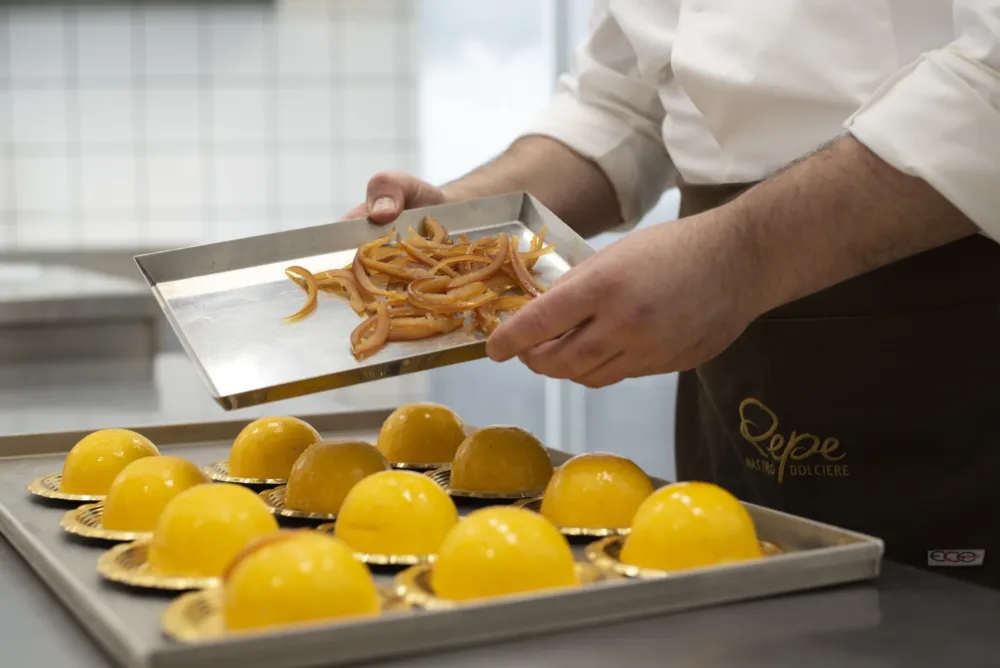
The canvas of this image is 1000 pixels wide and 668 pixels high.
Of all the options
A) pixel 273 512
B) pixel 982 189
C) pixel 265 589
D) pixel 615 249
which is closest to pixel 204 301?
pixel 273 512

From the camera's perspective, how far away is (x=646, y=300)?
3.36 ft

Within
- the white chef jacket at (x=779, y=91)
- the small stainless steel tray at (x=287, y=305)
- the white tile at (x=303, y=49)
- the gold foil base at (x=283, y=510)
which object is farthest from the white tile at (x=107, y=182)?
the gold foil base at (x=283, y=510)

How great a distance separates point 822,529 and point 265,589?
0.42 metres

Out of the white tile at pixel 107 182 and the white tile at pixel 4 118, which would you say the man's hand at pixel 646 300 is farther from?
the white tile at pixel 4 118

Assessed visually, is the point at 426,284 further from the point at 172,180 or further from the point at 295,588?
the point at 172,180

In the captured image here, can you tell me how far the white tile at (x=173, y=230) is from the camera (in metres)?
4.07

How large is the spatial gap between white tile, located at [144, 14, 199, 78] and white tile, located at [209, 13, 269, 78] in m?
0.08

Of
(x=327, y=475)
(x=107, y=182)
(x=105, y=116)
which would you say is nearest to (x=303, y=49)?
(x=105, y=116)

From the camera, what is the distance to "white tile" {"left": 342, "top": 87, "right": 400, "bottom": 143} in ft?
13.5

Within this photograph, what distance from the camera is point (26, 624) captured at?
81 centimetres

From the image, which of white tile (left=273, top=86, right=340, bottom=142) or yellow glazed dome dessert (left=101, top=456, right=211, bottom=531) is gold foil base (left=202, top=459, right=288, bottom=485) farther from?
white tile (left=273, top=86, right=340, bottom=142)

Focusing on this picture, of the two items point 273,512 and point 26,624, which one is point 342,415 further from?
point 26,624

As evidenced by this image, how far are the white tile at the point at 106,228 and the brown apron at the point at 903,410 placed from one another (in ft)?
10.6

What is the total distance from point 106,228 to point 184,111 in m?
0.49
